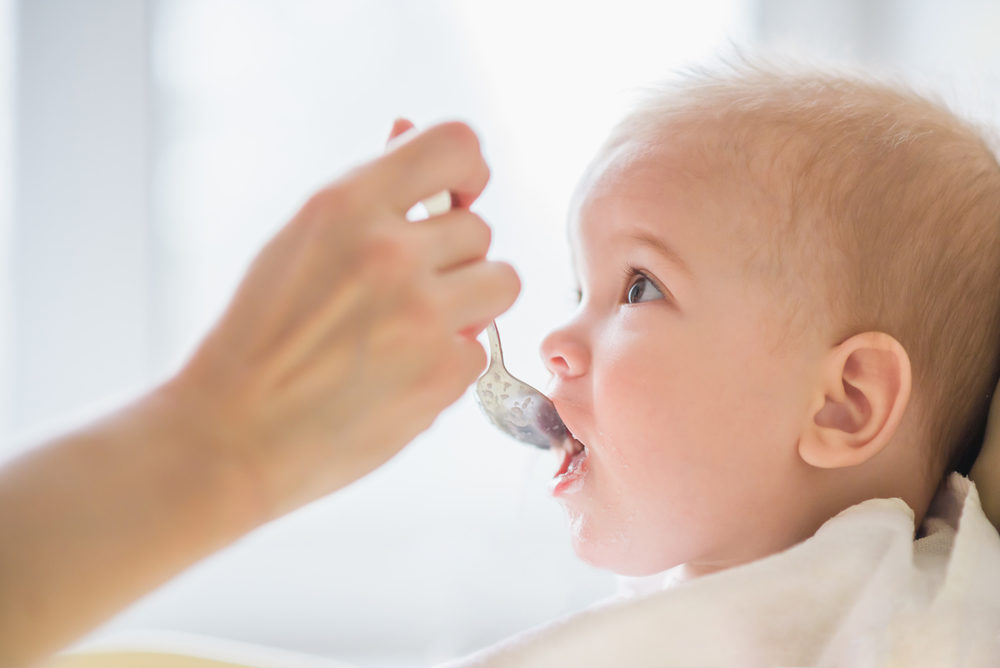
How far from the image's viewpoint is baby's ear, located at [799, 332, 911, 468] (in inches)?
28.2

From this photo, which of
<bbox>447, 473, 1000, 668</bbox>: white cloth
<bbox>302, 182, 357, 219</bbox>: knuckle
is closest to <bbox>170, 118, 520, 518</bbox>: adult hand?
<bbox>302, 182, 357, 219</bbox>: knuckle

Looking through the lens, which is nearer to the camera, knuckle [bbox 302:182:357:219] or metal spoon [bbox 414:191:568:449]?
knuckle [bbox 302:182:357:219]

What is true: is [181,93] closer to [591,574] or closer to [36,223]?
[36,223]

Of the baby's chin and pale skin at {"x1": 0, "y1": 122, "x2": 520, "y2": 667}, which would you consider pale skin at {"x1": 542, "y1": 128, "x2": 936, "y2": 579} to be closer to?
the baby's chin

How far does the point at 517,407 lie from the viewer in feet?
2.78

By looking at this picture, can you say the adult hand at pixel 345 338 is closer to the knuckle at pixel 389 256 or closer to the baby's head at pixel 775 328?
the knuckle at pixel 389 256

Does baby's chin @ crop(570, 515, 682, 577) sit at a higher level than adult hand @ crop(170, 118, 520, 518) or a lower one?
lower

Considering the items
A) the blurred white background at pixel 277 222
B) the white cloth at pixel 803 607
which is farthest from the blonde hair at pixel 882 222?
the blurred white background at pixel 277 222

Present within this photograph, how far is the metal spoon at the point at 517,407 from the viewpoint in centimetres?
84

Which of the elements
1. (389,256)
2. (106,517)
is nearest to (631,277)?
(389,256)

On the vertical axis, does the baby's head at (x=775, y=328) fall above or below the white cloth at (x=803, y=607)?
above

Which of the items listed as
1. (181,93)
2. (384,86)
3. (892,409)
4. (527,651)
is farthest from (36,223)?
(892,409)

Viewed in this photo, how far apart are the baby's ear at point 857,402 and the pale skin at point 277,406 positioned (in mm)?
309

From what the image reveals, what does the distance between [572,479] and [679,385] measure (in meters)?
0.12
